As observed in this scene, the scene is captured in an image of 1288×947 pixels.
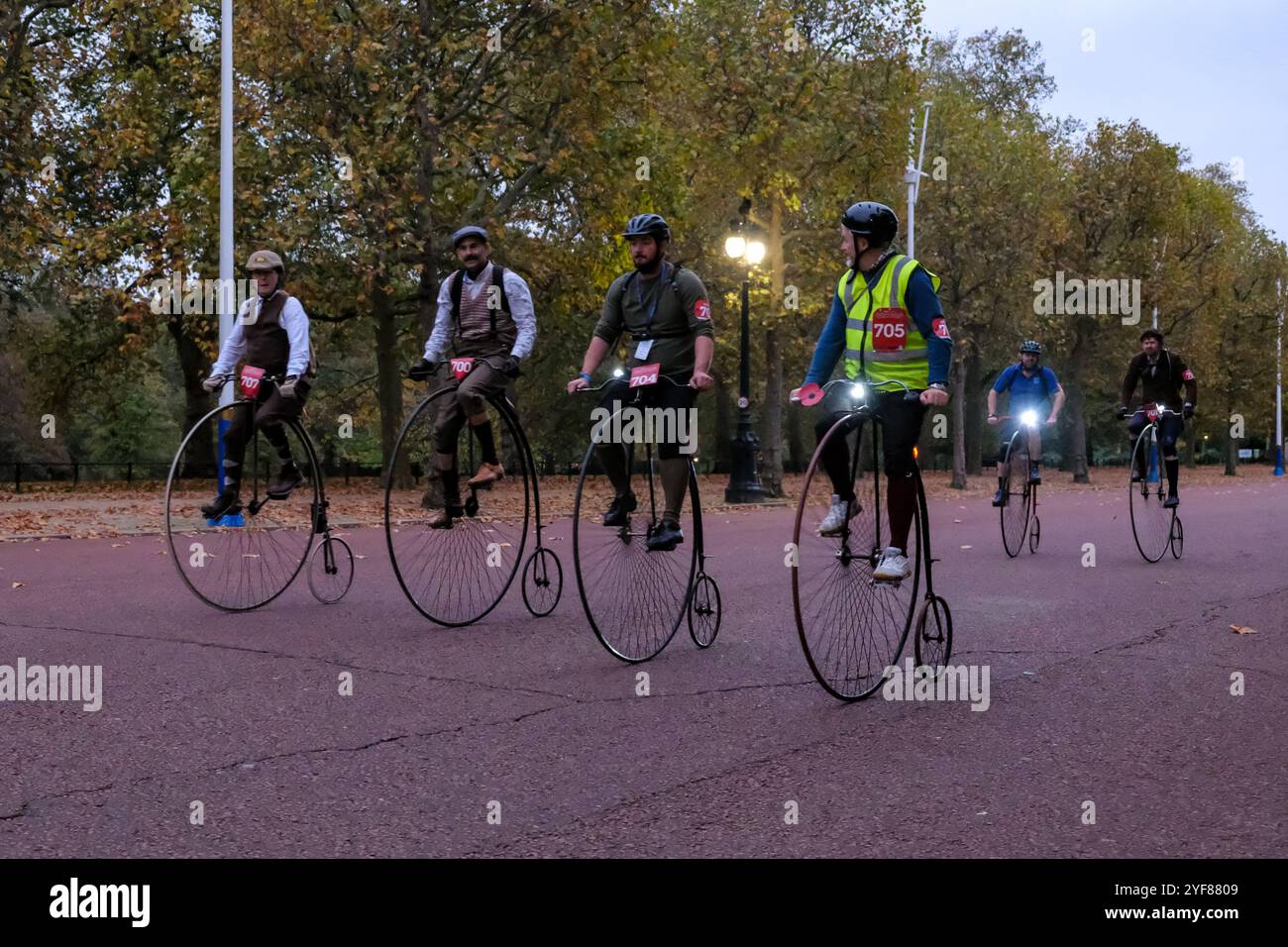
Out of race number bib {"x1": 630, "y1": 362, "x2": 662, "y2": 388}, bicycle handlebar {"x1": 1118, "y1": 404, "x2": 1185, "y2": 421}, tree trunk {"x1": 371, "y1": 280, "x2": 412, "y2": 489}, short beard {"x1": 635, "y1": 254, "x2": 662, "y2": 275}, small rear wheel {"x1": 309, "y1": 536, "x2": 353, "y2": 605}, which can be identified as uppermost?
tree trunk {"x1": 371, "y1": 280, "x2": 412, "y2": 489}

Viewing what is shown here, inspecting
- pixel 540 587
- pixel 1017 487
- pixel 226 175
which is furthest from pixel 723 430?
pixel 540 587

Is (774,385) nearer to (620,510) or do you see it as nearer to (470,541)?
(470,541)

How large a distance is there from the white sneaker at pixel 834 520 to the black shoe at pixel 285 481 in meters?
4.38

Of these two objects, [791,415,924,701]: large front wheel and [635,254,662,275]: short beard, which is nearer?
[791,415,924,701]: large front wheel

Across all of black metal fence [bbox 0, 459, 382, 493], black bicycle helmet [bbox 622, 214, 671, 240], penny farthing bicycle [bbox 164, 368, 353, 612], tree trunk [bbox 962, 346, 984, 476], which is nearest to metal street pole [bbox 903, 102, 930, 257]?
tree trunk [bbox 962, 346, 984, 476]

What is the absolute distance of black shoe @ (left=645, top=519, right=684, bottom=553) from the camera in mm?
7551

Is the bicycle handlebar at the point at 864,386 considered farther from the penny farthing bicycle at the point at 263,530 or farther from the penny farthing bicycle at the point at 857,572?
the penny farthing bicycle at the point at 263,530

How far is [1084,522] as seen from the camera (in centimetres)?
2095

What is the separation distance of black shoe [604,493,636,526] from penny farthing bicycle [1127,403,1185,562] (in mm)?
7755

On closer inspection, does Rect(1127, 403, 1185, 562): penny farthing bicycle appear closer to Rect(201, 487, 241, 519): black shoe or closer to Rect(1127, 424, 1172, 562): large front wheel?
Rect(1127, 424, 1172, 562): large front wheel

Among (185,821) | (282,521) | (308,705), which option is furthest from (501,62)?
(185,821)

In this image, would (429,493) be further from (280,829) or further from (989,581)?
(280,829)

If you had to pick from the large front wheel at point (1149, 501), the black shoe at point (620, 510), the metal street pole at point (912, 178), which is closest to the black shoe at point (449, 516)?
the black shoe at point (620, 510)

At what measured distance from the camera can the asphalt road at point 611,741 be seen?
4246mm
